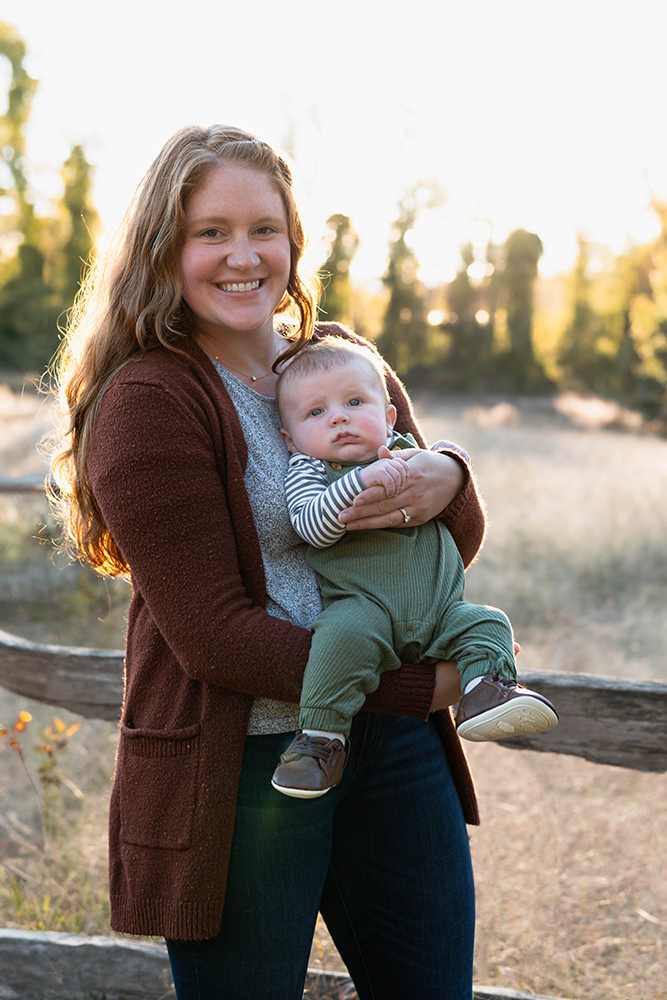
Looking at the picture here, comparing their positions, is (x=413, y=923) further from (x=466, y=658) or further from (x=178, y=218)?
(x=178, y=218)

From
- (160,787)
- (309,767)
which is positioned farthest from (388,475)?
(160,787)

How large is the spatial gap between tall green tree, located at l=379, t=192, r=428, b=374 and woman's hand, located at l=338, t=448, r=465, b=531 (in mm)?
27584

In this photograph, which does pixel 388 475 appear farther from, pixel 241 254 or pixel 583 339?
pixel 583 339

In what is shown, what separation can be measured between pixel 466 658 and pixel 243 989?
30.1 inches

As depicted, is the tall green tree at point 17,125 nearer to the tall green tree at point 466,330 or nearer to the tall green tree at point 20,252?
the tall green tree at point 20,252

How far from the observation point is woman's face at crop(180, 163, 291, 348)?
164cm

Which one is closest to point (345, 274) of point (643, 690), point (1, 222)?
point (1, 222)

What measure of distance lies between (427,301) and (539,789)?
28.0 metres

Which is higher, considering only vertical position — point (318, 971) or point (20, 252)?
point (318, 971)

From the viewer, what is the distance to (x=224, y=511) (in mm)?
1525

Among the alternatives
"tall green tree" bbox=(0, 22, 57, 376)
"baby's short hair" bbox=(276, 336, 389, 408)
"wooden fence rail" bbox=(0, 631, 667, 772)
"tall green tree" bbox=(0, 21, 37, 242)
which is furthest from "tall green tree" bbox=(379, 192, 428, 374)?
"baby's short hair" bbox=(276, 336, 389, 408)

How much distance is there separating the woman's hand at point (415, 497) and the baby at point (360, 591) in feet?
0.05

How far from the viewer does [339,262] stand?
24.6 meters

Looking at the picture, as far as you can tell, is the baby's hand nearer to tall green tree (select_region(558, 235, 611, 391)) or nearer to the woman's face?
the woman's face
